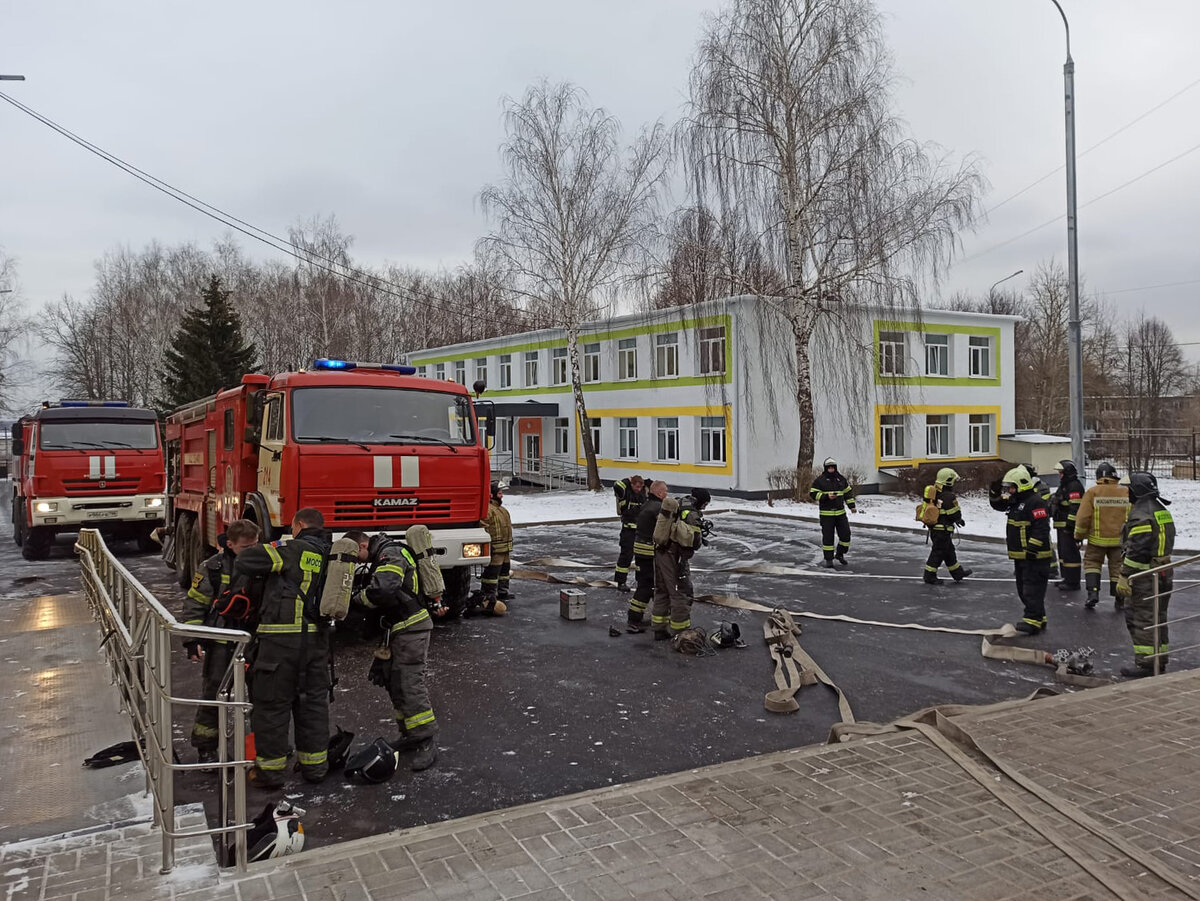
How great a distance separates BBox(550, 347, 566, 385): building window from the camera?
35469mm

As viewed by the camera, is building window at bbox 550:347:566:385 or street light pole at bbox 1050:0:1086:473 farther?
Result: building window at bbox 550:347:566:385

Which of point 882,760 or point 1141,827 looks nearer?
point 1141,827

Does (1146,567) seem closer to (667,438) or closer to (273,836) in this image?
(273,836)

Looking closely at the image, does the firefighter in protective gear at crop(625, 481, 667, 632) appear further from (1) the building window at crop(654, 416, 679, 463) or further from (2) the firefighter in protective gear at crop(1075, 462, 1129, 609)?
Answer: (1) the building window at crop(654, 416, 679, 463)

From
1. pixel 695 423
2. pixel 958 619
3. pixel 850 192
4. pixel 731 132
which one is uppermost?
pixel 731 132

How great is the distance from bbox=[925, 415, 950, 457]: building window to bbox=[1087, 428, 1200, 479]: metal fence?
21.8 ft

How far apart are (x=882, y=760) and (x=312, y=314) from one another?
1881 inches

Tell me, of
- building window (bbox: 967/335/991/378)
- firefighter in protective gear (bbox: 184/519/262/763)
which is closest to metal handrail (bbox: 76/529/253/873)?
firefighter in protective gear (bbox: 184/519/262/763)

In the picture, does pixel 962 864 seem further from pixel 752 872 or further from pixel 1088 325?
pixel 1088 325

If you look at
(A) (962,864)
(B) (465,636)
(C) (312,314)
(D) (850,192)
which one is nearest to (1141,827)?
(A) (962,864)

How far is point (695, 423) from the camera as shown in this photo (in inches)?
1145

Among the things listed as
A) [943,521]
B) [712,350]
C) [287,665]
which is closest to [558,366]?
[712,350]

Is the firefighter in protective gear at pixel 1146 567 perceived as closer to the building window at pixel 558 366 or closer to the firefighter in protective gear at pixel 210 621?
the firefighter in protective gear at pixel 210 621

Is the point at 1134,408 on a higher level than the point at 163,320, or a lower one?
lower
